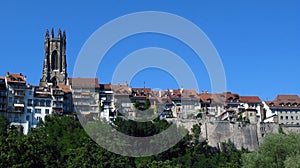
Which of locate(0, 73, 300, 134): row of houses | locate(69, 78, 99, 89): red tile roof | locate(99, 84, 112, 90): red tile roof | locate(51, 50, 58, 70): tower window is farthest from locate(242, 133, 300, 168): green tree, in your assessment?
locate(51, 50, 58, 70): tower window

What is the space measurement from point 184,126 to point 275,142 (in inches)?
1754

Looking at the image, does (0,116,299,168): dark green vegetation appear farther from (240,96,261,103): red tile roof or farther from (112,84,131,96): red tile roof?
(240,96,261,103): red tile roof

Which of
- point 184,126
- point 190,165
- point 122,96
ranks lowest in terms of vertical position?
point 190,165

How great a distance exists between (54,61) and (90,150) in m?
73.1

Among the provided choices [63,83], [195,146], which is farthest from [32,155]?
[63,83]

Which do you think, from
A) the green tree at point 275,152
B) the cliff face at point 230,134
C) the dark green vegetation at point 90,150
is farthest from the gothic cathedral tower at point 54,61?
the green tree at point 275,152

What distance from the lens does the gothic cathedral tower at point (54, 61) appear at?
400 feet

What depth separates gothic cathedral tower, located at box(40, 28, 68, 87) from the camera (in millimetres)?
121875

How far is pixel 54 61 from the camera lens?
126750 mm

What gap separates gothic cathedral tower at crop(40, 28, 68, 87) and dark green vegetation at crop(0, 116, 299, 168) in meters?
36.2

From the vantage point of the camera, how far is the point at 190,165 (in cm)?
7688

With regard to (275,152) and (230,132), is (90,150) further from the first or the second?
(230,132)

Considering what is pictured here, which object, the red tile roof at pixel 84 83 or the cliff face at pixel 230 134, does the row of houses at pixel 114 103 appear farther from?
the cliff face at pixel 230 134

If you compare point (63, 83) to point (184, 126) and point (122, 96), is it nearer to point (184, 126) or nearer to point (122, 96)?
point (122, 96)
